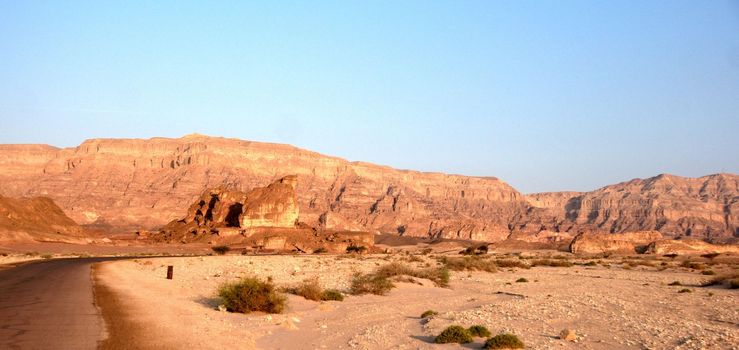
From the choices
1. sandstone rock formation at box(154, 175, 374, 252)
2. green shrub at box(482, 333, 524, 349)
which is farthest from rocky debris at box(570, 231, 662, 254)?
green shrub at box(482, 333, 524, 349)

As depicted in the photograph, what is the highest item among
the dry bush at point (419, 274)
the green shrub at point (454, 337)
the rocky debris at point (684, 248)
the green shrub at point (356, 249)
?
the green shrub at point (454, 337)

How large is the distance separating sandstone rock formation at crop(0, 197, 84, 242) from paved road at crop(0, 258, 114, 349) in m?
59.6

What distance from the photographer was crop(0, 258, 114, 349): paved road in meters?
11.7

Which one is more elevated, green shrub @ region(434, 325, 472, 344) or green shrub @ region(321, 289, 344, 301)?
green shrub @ region(434, 325, 472, 344)

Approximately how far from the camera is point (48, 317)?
15.0m

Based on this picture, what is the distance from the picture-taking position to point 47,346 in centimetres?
1120

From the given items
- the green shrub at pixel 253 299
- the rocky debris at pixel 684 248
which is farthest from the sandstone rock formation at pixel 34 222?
the rocky debris at pixel 684 248

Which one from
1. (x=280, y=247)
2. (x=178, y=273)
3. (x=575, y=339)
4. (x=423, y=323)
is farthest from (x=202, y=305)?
(x=280, y=247)

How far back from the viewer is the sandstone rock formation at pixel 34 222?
76213 mm

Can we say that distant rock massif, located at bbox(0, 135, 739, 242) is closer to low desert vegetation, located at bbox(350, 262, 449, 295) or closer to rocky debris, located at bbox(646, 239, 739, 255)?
rocky debris, located at bbox(646, 239, 739, 255)

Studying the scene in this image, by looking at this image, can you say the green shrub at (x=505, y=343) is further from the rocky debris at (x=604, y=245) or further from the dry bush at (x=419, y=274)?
the rocky debris at (x=604, y=245)

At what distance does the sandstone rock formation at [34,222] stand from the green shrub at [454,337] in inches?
2946

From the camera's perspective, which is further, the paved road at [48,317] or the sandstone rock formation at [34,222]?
the sandstone rock formation at [34,222]

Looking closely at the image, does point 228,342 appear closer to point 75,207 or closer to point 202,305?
point 202,305
